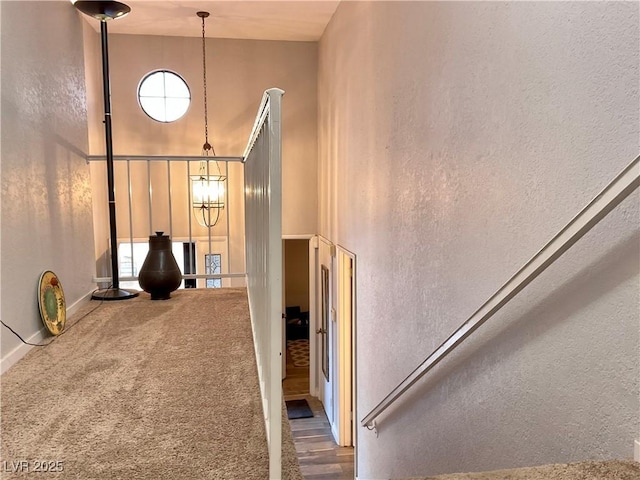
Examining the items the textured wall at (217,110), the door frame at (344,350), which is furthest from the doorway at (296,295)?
the door frame at (344,350)

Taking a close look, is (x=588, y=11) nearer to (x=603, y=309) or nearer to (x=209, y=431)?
(x=603, y=309)

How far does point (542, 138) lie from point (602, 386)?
2.28 ft

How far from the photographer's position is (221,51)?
502cm

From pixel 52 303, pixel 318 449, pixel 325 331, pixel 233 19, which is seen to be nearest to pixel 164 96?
pixel 233 19

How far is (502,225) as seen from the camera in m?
1.62

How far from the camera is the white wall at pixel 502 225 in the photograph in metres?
1.16

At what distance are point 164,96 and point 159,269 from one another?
2667 millimetres

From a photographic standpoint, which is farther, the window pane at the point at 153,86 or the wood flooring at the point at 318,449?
the window pane at the point at 153,86

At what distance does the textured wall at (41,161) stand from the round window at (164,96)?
1.79 metres

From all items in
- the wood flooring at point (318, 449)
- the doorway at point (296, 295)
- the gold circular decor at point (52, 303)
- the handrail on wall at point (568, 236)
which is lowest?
the wood flooring at point (318, 449)

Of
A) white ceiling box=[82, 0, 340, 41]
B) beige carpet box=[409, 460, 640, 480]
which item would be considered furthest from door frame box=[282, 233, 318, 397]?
beige carpet box=[409, 460, 640, 480]

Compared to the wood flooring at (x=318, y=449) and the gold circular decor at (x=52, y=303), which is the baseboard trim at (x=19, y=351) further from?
the wood flooring at (x=318, y=449)

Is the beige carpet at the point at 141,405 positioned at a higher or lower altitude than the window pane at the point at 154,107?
lower

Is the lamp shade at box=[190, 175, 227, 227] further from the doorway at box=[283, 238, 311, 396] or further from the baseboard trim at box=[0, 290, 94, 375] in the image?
the doorway at box=[283, 238, 311, 396]
